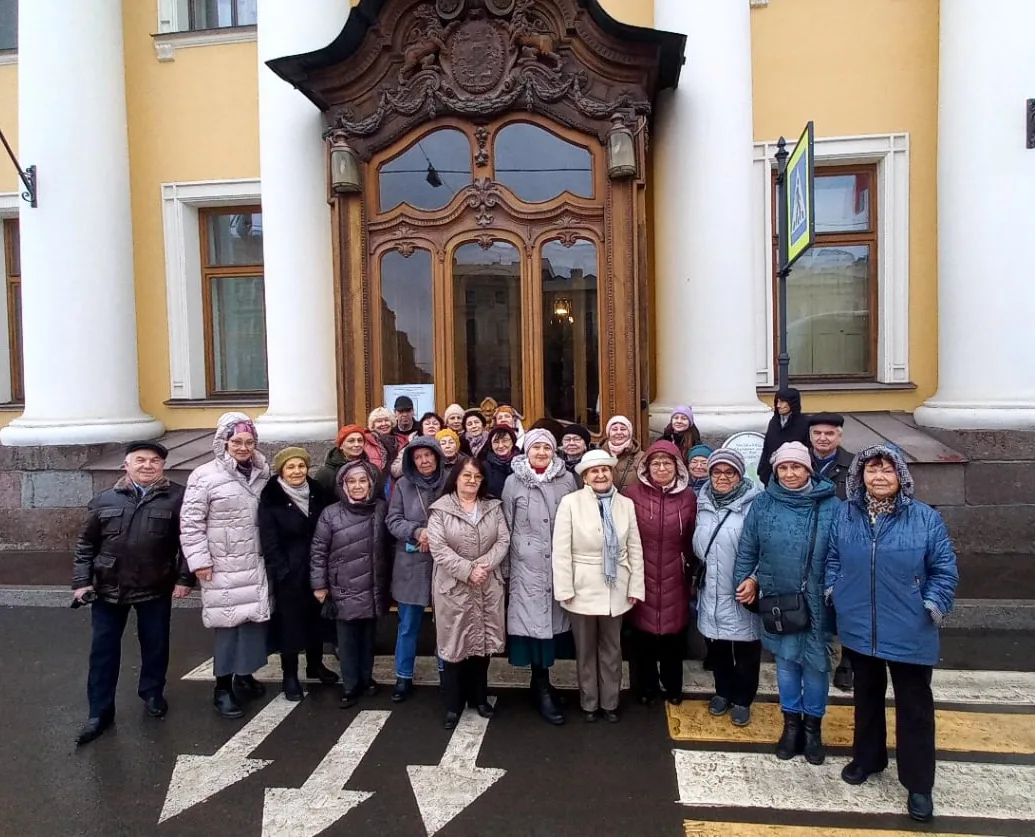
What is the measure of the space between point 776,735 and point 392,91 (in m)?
6.19

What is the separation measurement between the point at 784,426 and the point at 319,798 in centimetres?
401

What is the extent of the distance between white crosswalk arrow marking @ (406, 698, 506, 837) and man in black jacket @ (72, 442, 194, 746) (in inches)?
71.4

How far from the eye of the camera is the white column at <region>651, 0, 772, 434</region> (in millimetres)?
6520

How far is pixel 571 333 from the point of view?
6664 millimetres

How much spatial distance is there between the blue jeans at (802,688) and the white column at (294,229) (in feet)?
15.3

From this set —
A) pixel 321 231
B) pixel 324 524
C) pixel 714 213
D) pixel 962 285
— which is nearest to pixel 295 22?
pixel 321 231

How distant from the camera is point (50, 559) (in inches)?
280

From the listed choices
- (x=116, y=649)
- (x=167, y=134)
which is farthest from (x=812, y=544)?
(x=167, y=134)

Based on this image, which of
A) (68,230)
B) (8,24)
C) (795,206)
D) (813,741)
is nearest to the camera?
(813,741)

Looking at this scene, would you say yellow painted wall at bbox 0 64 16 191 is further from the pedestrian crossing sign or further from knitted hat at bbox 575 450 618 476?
the pedestrian crossing sign

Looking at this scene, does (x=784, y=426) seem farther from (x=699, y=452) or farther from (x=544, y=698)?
(x=544, y=698)

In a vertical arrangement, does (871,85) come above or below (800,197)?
above

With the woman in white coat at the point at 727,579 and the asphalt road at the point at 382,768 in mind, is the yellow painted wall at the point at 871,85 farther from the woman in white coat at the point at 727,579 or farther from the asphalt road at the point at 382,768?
the woman in white coat at the point at 727,579

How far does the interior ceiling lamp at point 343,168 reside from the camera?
257 inches
